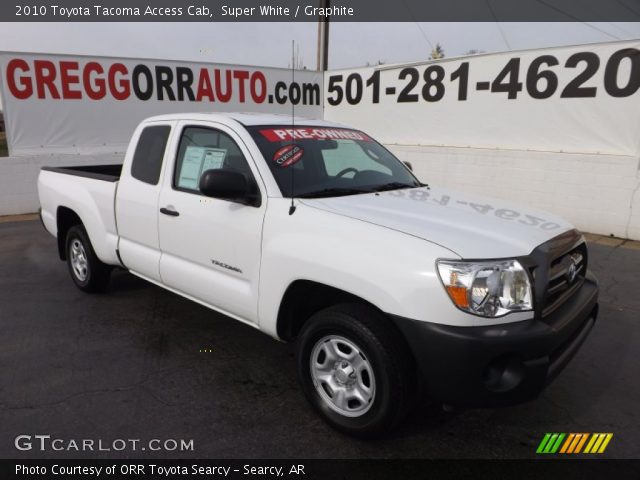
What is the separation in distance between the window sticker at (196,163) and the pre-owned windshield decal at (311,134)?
361 millimetres

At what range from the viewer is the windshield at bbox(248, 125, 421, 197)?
3.19 meters

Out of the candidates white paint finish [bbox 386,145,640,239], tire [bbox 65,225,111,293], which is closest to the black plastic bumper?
tire [bbox 65,225,111,293]

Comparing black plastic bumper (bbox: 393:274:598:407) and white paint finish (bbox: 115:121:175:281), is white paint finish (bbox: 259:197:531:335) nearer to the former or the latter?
black plastic bumper (bbox: 393:274:598:407)

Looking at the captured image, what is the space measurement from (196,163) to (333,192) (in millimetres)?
1104

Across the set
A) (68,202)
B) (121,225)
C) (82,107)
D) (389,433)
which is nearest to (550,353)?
(389,433)

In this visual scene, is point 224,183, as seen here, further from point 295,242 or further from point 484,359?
point 484,359

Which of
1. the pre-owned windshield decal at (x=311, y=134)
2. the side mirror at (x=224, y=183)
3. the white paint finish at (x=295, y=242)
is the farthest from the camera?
the pre-owned windshield decal at (x=311, y=134)

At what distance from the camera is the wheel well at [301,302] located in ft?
9.16

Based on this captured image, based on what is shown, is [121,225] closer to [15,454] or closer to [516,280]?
[15,454]

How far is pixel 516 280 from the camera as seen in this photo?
2365 mm

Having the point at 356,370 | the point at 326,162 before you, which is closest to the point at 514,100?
the point at 326,162

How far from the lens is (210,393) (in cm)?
318
